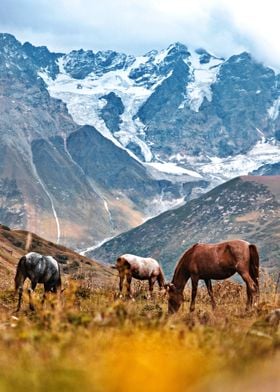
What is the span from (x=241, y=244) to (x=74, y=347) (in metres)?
13.9

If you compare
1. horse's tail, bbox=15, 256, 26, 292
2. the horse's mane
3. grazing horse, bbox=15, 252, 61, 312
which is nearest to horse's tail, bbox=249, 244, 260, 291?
the horse's mane

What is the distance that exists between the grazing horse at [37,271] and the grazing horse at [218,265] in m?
4.49

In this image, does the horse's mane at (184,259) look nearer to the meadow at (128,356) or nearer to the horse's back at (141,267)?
the horse's back at (141,267)

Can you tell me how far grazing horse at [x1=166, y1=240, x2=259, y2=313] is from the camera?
21672 millimetres

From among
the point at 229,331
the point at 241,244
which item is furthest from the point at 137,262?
the point at 229,331

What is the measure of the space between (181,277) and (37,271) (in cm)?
521

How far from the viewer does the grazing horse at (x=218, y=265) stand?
21672 mm

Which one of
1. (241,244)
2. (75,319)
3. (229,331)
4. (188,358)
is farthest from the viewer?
(241,244)

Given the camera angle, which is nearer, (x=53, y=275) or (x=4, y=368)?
(x=4, y=368)

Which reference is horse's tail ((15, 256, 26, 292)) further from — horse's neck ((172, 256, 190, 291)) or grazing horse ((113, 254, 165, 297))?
grazing horse ((113, 254, 165, 297))

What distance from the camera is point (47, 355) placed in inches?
331

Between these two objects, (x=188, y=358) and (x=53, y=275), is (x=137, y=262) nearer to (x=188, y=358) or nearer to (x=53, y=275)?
(x=53, y=275)

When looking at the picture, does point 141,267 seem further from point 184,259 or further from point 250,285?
point 250,285

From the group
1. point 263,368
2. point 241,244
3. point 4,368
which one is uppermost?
point 241,244
